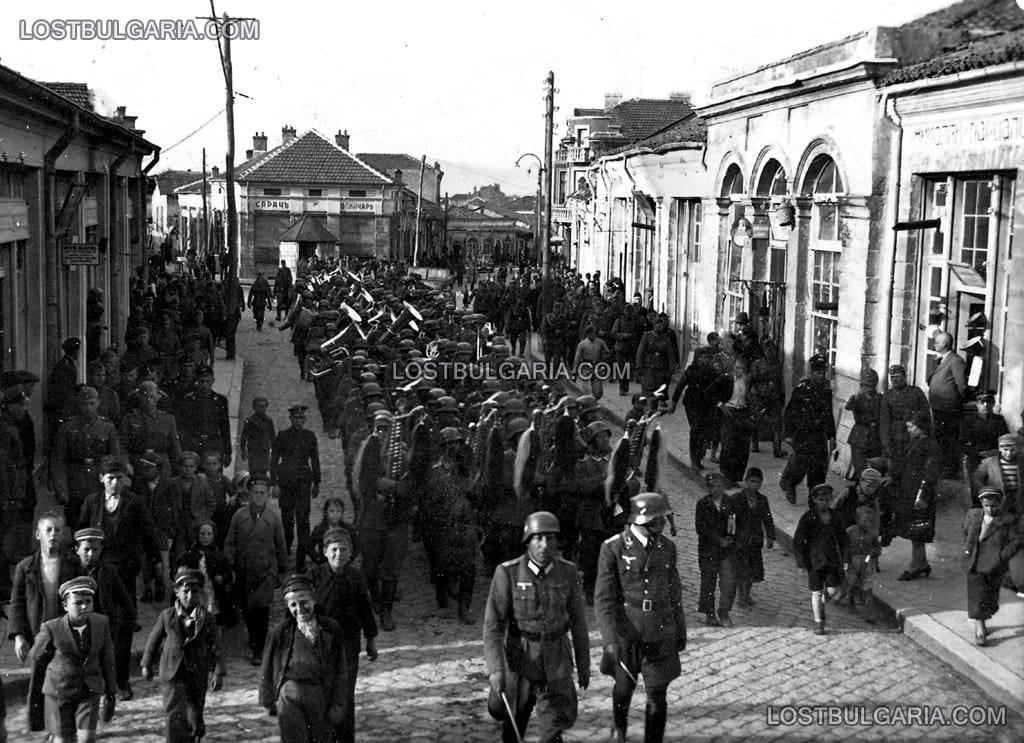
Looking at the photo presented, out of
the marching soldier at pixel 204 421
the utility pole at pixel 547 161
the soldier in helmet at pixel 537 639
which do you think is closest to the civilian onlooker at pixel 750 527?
the soldier in helmet at pixel 537 639

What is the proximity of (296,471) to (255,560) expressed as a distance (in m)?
2.61

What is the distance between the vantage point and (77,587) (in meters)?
7.11

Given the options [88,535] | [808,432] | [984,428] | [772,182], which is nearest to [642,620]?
[88,535]

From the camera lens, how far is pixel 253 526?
916cm

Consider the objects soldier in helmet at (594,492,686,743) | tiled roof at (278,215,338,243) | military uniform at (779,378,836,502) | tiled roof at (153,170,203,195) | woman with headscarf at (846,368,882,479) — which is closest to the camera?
soldier in helmet at (594,492,686,743)

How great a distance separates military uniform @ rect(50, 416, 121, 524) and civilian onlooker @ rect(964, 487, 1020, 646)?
7.21 m

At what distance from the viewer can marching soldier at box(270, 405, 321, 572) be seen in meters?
11.6

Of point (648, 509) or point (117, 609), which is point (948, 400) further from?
point (117, 609)

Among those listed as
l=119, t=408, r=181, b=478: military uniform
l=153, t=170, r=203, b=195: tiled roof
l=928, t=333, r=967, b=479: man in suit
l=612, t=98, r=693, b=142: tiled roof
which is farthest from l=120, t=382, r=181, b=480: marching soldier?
l=153, t=170, r=203, b=195: tiled roof

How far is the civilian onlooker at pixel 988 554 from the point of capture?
30.7ft

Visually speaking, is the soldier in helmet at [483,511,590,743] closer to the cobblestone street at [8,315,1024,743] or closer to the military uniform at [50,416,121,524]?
the cobblestone street at [8,315,1024,743]

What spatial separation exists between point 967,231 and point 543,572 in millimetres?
8892

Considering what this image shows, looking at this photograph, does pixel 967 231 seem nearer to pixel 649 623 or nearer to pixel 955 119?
pixel 955 119

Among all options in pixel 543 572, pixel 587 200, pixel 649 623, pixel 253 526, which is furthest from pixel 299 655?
pixel 587 200
